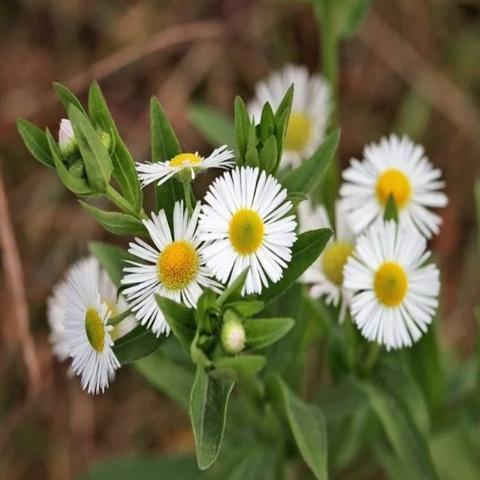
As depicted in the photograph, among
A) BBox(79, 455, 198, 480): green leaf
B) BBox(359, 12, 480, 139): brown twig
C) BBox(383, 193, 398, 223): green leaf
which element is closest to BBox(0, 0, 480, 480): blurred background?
BBox(359, 12, 480, 139): brown twig

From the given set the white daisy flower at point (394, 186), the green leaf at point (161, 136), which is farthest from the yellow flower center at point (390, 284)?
the green leaf at point (161, 136)

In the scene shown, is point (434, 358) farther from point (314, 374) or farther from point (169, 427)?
point (169, 427)

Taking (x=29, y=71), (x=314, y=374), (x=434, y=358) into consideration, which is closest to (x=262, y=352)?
(x=434, y=358)

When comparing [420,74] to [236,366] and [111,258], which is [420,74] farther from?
[236,366]

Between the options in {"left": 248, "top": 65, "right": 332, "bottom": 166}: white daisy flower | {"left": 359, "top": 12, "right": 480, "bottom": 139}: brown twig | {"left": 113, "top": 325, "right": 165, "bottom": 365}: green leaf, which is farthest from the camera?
{"left": 359, "top": 12, "right": 480, "bottom": 139}: brown twig

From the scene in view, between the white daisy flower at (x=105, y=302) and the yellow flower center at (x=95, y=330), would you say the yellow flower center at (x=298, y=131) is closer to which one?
the white daisy flower at (x=105, y=302)

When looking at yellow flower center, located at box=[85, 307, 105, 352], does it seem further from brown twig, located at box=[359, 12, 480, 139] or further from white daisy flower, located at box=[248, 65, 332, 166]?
brown twig, located at box=[359, 12, 480, 139]
